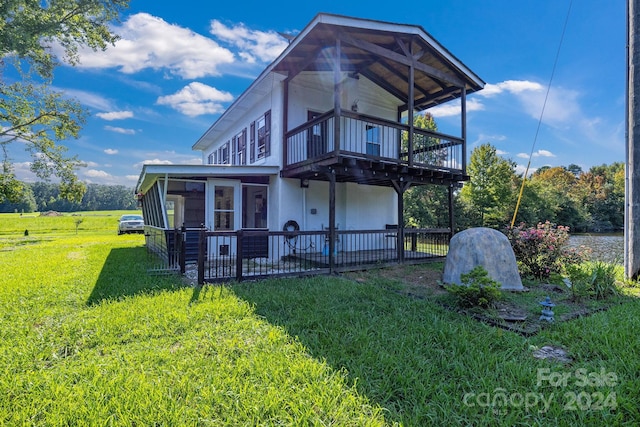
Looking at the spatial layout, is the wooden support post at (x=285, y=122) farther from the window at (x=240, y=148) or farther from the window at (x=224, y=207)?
the window at (x=240, y=148)

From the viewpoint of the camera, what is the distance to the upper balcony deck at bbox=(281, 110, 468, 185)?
7.59 metres

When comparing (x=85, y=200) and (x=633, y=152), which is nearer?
(x=633, y=152)

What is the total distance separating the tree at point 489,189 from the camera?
23.4 meters

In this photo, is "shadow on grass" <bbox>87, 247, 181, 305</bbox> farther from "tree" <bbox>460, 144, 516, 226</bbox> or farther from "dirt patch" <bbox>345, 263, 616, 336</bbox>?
"tree" <bbox>460, 144, 516, 226</bbox>

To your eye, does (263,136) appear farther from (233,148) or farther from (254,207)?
(233,148)

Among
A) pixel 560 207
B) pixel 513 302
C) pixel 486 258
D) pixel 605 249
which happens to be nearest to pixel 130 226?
pixel 486 258

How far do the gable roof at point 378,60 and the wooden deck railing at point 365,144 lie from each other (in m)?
1.63

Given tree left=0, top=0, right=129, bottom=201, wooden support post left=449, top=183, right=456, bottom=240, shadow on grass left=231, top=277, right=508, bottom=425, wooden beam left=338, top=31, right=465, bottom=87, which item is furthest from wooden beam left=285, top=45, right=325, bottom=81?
tree left=0, top=0, right=129, bottom=201

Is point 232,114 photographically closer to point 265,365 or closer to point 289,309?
point 289,309

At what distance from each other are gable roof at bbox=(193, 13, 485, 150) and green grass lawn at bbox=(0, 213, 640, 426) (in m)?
6.05

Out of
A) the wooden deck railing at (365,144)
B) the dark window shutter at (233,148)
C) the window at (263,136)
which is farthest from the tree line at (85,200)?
the wooden deck railing at (365,144)

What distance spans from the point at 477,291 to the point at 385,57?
20.5ft

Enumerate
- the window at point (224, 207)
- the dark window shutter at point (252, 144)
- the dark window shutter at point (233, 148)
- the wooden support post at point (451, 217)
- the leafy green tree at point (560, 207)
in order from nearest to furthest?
the window at point (224, 207)
the wooden support post at point (451, 217)
the dark window shutter at point (252, 144)
the dark window shutter at point (233, 148)
the leafy green tree at point (560, 207)

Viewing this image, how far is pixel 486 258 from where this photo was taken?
6172mm
